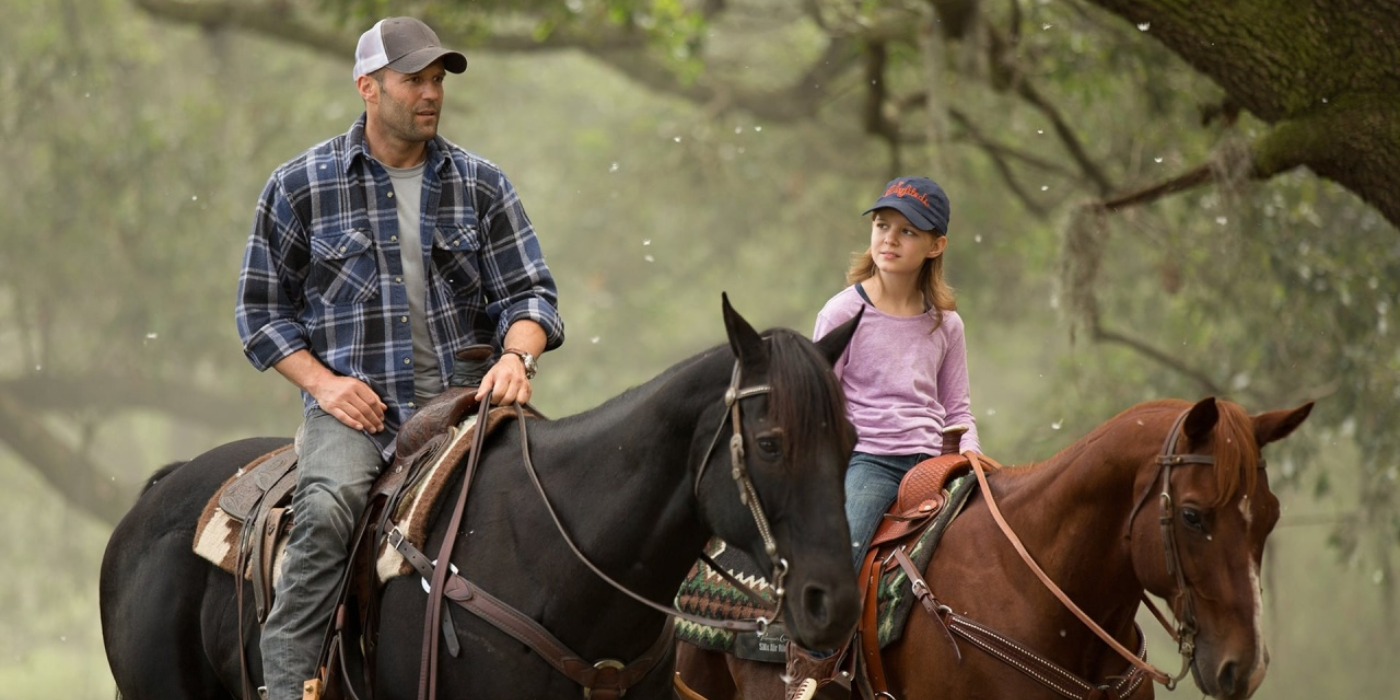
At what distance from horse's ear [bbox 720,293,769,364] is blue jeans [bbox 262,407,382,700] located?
1.31m

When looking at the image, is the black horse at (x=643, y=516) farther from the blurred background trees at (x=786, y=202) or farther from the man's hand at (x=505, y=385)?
the blurred background trees at (x=786, y=202)

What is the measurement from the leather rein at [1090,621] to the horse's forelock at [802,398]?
1187 mm

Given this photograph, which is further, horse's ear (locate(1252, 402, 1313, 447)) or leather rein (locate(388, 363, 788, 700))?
horse's ear (locate(1252, 402, 1313, 447))

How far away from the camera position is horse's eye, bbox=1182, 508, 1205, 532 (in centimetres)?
425

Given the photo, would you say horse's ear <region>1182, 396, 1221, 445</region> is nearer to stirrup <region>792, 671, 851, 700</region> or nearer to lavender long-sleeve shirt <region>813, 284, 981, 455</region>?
lavender long-sleeve shirt <region>813, 284, 981, 455</region>

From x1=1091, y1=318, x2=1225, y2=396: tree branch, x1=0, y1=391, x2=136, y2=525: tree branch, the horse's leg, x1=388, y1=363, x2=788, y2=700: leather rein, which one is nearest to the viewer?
x1=388, y1=363, x2=788, y2=700: leather rein

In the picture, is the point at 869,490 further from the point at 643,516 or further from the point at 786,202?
the point at 786,202

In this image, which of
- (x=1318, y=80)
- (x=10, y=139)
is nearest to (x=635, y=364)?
(x=10, y=139)

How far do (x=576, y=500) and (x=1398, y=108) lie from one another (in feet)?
12.4

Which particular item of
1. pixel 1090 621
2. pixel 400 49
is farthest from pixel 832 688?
pixel 400 49

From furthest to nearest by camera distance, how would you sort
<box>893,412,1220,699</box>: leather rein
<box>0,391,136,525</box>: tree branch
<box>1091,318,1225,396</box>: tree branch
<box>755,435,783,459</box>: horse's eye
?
<box>0,391,136,525</box>: tree branch
<box>1091,318,1225,396</box>: tree branch
<box>893,412,1220,699</box>: leather rein
<box>755,435,783,459</box>: horse's eye

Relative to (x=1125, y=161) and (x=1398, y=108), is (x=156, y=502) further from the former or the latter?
(x=1125, y=161)

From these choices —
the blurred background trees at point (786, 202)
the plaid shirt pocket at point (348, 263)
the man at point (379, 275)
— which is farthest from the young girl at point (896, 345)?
the blurred background trees at point (786, 202)

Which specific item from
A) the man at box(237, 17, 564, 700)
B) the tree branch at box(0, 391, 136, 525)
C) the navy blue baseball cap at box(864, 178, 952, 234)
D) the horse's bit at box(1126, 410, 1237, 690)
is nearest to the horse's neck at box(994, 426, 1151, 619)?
the horse's bit at box(1126, 410, 1237, 690)
